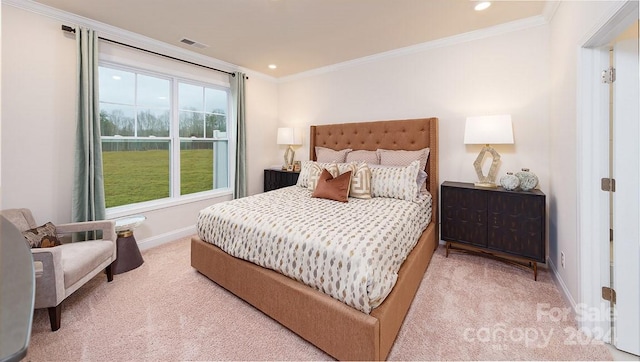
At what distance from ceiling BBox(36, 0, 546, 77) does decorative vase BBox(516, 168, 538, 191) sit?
63.6 inches

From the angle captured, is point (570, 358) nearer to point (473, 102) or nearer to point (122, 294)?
point (473, 102)

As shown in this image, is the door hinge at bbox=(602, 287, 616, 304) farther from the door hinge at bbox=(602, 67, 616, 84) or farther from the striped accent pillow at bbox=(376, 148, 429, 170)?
the striped accent pillow at bbox=(376, 148, 429, 170)

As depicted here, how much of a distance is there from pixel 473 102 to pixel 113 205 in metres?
4.53

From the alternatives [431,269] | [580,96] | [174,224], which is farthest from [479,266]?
[174,224]

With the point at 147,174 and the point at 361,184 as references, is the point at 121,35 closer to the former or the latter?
the point at 147,174

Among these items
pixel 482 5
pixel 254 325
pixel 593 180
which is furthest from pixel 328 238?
pixel 482 5

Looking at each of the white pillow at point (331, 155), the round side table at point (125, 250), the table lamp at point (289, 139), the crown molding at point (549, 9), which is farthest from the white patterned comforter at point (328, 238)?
the crown molding at point (549, 9)

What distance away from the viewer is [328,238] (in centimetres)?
175

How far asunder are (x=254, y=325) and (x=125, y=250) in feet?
5.92

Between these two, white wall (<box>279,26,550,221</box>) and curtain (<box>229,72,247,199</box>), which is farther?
curtain (<box>229,72,247,199</box>)

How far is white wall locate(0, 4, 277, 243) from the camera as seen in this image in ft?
7.89

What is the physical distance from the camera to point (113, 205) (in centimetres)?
323

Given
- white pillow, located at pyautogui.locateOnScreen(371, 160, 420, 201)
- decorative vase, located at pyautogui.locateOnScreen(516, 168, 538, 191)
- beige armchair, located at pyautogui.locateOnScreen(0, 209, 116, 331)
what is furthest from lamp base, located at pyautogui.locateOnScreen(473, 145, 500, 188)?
beige armchair, located at pyautogui.locateOnScreen(0, 209, 116, 331)

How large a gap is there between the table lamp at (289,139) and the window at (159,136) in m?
0.93
